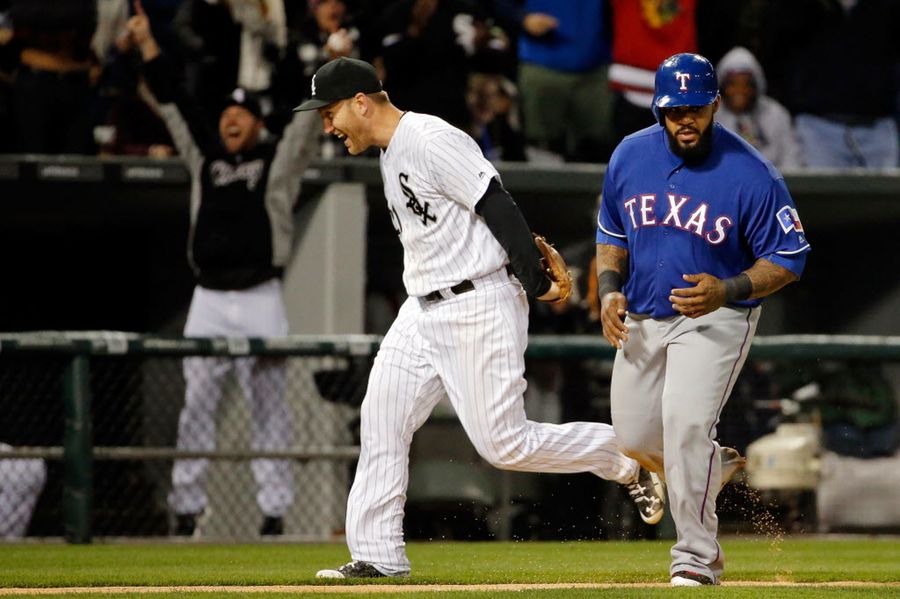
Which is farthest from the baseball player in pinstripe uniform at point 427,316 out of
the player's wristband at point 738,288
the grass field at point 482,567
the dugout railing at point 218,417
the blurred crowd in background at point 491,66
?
the blurred crowd in background at point 491,66

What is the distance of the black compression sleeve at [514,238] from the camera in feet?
16.9

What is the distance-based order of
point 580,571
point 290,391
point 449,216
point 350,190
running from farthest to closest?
point 350,190 → point 290,391 → point 580,571 → point 449,216

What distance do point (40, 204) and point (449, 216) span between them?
17.5 feet

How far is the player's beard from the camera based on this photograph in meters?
5.27

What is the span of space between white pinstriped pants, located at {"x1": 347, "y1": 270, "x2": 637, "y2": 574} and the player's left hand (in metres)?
0.55

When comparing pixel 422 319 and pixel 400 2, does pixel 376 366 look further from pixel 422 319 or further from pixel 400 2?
pixel 400 2

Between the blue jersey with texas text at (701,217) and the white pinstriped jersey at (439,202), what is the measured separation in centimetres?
48

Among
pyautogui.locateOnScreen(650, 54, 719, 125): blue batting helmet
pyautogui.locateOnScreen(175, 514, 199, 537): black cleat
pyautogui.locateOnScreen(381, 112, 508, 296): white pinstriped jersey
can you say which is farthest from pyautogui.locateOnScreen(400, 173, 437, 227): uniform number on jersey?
pyautogui.locateOnScreen(175, 514, 199, 537): black cleat

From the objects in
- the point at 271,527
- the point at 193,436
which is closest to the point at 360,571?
the point at 271,527

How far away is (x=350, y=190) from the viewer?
9.39 meters

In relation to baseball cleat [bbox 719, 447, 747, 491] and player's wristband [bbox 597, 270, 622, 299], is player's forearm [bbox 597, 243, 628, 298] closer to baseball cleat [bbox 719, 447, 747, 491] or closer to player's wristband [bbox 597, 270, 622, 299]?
player's wristband [bbox 597, 270, 622, 299]

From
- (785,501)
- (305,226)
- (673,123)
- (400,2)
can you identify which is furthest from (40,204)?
(673,123)

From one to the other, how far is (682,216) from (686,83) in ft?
1.41

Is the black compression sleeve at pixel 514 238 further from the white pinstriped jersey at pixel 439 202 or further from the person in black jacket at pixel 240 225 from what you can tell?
the person in black jacket at pixel 240 225
